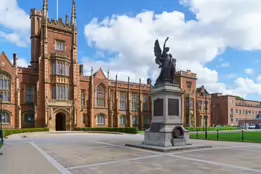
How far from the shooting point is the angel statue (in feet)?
61.0

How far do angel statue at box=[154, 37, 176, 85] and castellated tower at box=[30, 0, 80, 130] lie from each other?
30821 mm

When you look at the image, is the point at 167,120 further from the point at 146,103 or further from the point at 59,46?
the point at 146,103

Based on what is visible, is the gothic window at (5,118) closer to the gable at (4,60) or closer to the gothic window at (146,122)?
the gable at (4,60)

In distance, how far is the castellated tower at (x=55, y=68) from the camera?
1761 inches

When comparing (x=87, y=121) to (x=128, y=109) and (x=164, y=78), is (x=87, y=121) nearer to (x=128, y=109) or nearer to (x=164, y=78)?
(x=128, y=109)

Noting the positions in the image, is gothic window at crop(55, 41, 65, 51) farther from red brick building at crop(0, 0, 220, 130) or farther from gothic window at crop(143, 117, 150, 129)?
gothic window at crop(143, 117, 150, 129)

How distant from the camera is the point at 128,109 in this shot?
60.0m

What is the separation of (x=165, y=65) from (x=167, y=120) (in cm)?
439

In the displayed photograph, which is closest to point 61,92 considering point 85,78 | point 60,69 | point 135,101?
point 60,69

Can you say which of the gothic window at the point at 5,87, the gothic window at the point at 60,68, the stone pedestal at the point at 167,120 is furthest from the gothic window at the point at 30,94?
the stone pedestal at the point at 167,120

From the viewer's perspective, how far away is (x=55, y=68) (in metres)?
46.3

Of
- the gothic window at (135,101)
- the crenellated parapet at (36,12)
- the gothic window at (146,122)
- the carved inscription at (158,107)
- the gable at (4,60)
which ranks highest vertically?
the crenellated parapet at (36,12)

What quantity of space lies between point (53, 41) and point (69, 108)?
13.7 m

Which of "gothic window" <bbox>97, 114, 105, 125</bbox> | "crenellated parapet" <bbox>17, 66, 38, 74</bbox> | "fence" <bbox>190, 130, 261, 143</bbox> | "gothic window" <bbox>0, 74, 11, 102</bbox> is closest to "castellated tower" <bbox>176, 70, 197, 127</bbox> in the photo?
"gothic window" <bbox>97, 114, 105, 125</bbox>
